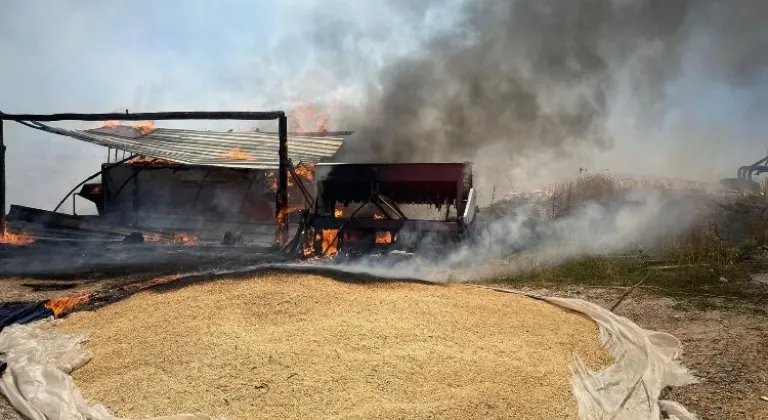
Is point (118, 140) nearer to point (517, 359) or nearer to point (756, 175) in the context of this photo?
point (517, 359)

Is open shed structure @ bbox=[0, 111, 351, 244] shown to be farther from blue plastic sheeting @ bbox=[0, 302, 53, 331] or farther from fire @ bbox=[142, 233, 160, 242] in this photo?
blue plastic sheeting @ bbox=[0, 302, 53, 331]

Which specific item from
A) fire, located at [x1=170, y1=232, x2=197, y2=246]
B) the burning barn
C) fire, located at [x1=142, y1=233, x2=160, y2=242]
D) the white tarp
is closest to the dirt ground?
the white tarp

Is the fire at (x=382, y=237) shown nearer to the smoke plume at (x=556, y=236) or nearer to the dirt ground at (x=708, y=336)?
the smoke plume at (x=556, y=236)

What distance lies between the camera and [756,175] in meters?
19.9

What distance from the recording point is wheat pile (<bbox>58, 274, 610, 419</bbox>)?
3.22 meters

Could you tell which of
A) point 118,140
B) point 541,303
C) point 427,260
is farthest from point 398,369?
point 118,140

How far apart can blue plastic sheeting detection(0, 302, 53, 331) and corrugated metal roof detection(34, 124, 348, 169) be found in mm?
7870

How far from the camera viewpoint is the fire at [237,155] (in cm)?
1451

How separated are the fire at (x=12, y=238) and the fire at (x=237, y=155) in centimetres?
497

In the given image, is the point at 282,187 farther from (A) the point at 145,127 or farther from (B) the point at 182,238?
(A) the point at 145,127

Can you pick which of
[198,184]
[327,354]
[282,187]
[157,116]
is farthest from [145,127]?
[327,354]

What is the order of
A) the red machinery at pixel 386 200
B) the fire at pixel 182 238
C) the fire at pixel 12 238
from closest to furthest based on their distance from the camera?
the red machinery at pixel 386 200
the fire at pixel 12 238
the fire at pixel 182 238

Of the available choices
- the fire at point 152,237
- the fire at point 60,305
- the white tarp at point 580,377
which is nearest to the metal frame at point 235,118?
the fire at point 152,237

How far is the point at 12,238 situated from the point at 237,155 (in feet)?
18.3
